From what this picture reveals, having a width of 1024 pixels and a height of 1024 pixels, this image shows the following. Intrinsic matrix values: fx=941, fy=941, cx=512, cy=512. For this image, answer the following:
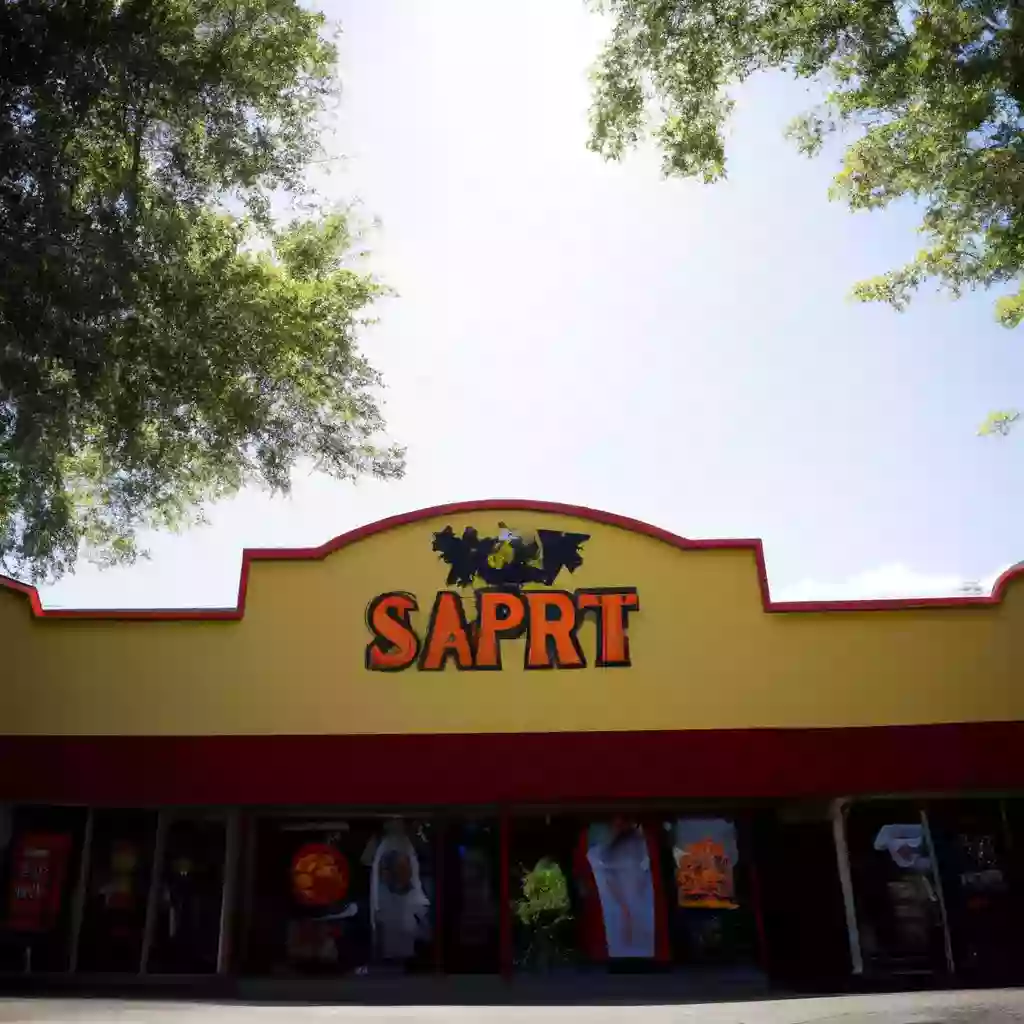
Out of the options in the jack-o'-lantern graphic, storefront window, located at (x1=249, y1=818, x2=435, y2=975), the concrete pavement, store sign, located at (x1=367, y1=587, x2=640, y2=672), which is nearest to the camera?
the concrete pavement

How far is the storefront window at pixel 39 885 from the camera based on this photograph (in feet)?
39.0

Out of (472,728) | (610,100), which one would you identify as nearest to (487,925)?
(472,728)

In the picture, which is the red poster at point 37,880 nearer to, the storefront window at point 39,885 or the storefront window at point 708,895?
the storefront window at point 39,885

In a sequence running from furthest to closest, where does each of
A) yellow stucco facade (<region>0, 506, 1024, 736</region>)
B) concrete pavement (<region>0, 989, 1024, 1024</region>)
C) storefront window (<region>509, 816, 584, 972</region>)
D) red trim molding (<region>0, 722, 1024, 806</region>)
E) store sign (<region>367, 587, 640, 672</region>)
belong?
1. store sign (<region>367, 587, 640, 672</region>)
2. yellow stucco facade (<region>0, 506, 1024, 736</region>)
3. storefront window (<region>509, 816, 584, 972</region>)
4. red trim molding (<region>0, 722, 1024, 806</region>)
5. concrete pavement (<region>0, 989, 1024, 1024</region>)

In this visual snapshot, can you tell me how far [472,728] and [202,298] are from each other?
20.9 ft

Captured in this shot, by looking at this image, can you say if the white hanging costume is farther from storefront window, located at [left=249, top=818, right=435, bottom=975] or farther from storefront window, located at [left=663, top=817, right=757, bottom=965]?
storefront window, located at [left=663, top=817, right=757, bottom=965]

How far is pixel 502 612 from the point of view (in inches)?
493

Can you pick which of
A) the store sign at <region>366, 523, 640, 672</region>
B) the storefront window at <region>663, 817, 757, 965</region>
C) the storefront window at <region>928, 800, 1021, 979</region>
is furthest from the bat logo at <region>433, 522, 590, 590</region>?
the storefront window at <region>928, 800, 1021, 979</region>

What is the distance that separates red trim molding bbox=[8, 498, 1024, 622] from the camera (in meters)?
12.3

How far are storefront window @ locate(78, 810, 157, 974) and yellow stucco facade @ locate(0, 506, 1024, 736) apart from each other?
4.49 feet

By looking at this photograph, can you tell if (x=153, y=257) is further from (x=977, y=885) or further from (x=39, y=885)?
(x=977, y=885)

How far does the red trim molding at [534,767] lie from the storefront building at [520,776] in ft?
0.11

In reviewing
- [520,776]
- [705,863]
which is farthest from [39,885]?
[705,863]

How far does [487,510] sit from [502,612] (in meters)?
1.44
